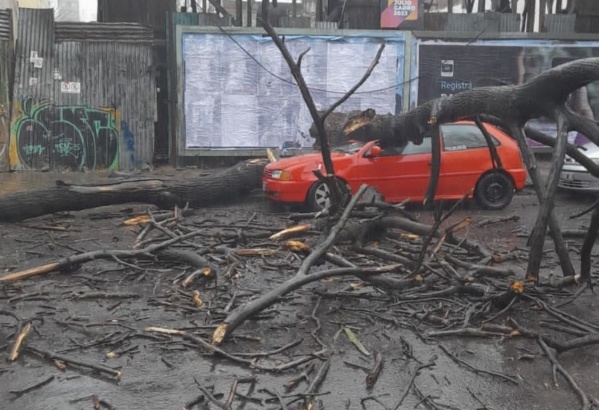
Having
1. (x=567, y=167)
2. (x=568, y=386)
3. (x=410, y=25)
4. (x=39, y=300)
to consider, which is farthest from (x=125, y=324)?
(x=410, y=25)

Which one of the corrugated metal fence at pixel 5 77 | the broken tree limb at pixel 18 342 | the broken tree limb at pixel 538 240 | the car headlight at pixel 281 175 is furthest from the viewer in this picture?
the corrugated metal fence at pixel 5 77

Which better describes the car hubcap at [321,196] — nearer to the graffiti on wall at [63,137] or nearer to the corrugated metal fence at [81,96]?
the corrugated metal fence at [81,96]

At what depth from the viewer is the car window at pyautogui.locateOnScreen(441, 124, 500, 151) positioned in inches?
451

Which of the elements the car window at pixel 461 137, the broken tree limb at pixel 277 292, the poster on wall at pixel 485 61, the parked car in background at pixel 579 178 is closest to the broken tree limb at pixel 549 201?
the broken tree limb at pixel 277 292

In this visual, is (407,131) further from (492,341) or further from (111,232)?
(111,232)

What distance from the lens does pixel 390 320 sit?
227 inches

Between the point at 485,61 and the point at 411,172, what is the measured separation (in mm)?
7399

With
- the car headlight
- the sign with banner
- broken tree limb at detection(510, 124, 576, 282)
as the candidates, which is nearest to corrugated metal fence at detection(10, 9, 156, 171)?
the sign with banner

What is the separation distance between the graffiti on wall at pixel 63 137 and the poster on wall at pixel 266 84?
196 centimetres

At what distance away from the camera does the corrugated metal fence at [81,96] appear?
15719mm

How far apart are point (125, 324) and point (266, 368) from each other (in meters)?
1.58

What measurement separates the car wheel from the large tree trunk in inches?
162

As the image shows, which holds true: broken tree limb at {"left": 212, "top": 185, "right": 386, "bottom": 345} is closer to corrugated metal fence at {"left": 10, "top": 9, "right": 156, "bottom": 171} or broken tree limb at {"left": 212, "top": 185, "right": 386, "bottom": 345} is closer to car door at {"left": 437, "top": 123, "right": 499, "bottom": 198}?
car door at {"left": 437, "top": 123, "right": 499, "bottom": 198}

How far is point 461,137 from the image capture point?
1152cm
